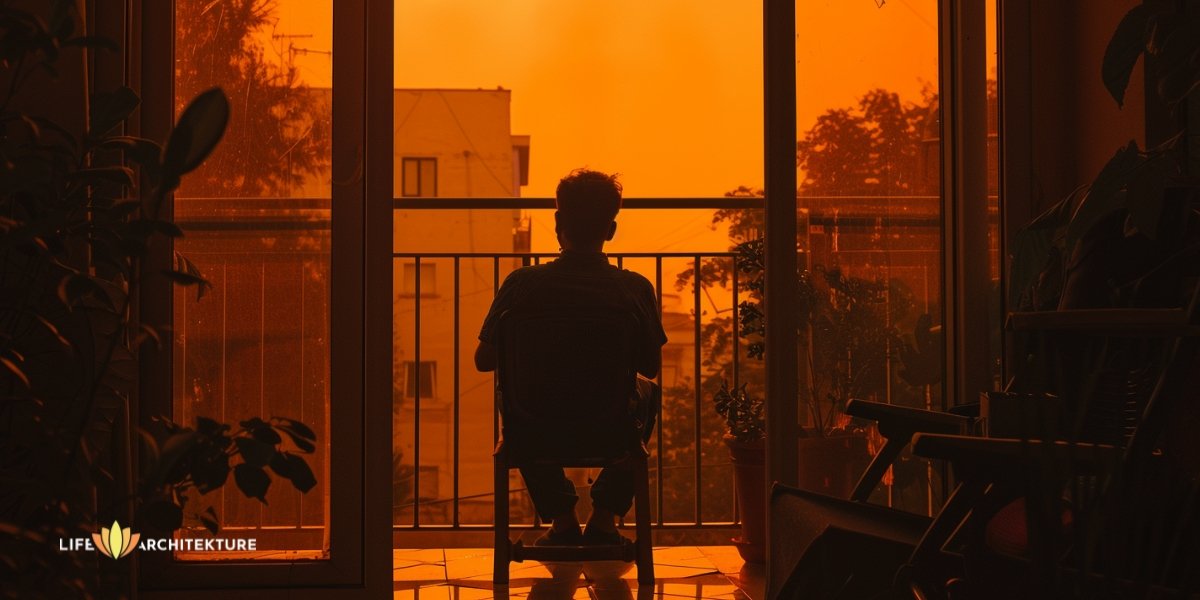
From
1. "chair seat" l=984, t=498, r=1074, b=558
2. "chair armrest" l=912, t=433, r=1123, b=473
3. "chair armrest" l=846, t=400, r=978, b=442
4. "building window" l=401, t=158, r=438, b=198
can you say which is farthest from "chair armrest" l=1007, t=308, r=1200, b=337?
"building window" l=401, t=158, r=438, b=198

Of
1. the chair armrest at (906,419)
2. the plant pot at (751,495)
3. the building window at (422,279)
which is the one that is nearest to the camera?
the chair armrest at (906,419)

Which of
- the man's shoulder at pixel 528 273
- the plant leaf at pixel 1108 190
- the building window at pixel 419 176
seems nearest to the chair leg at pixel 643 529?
the man's shoulder at pixel 528 273

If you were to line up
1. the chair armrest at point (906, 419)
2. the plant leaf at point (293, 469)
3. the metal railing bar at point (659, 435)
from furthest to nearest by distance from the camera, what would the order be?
1. the metal railing bar at point (659, 435)
2. the chair armrest at point (906, 419)
3. the plant leaf at point (293, 469)

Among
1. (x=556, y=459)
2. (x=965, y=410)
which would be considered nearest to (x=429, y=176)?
(x=556, y=459)

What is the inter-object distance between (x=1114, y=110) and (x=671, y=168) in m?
4.06

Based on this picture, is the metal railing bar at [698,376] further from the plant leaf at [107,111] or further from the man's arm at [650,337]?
the plant leaf at [107,111]

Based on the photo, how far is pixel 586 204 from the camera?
3248 mm

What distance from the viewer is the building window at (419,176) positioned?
26.5 feet

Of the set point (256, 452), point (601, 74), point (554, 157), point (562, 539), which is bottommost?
point (562, 539)

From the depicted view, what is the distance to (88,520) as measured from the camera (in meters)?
1.36

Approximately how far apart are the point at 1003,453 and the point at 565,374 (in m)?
1.58

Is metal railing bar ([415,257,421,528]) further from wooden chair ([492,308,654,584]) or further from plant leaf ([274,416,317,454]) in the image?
plant leaf ([274,416,317,454])

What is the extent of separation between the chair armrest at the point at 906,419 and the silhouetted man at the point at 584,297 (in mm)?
885

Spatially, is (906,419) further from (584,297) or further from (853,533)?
(584,297)
